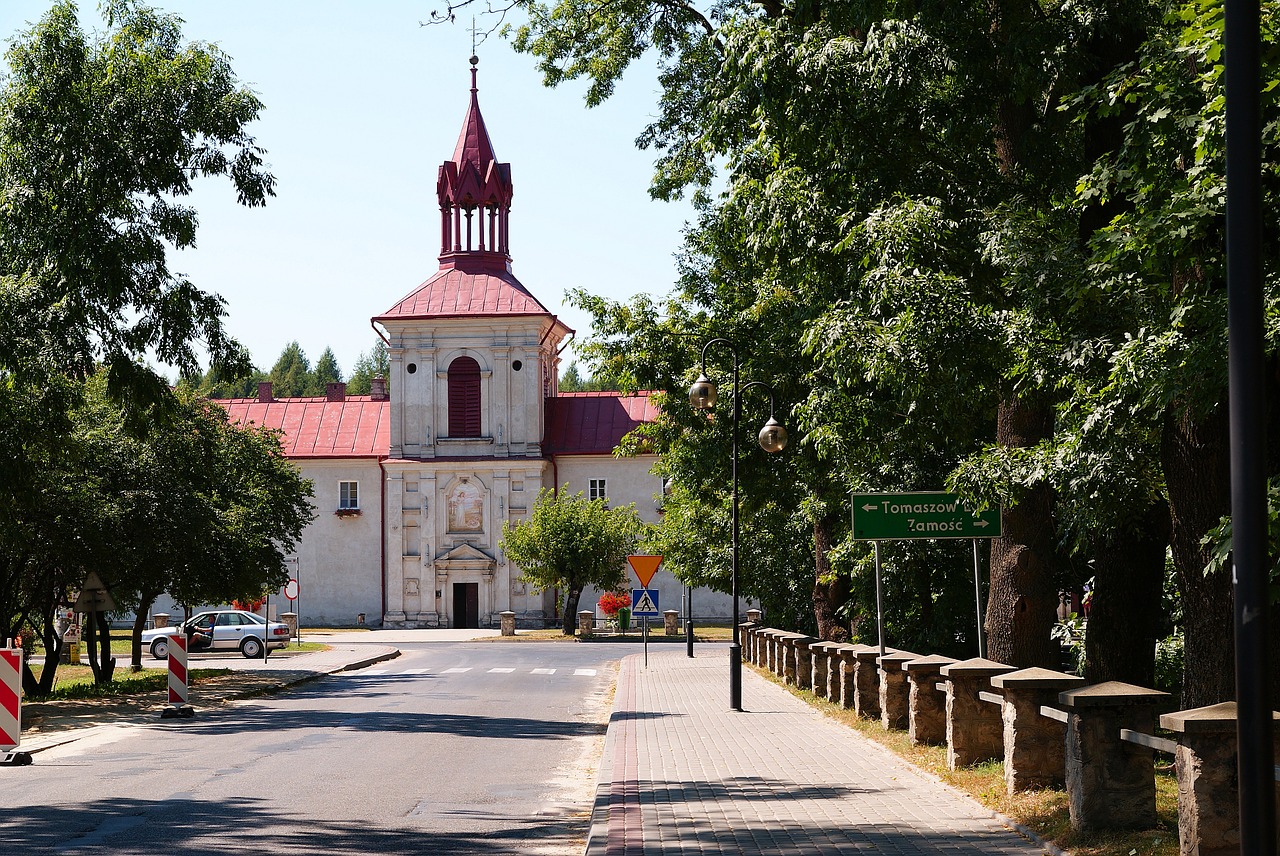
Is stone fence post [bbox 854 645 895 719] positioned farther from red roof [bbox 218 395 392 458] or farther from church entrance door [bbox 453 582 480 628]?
red roof [bbox 218 395 392 458]

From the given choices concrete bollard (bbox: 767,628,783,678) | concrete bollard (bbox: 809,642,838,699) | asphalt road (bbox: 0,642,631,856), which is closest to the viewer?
asphalt road (bbox: 0,642,631,856)

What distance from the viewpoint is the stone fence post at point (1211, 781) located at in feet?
24.0

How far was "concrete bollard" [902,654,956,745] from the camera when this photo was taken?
14180 millimetres

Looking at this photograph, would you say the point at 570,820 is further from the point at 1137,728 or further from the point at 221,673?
the point at 221,673

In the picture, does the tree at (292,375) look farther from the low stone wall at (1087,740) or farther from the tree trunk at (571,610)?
the low stone wall at (1087,740)

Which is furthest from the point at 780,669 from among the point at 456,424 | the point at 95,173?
the point at 456,424

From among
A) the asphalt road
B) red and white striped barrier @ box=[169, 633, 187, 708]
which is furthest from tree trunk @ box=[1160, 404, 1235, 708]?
red and white striped barrier @ box=[169, 633, 187, 708]

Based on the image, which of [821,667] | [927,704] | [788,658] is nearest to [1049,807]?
[927,704]

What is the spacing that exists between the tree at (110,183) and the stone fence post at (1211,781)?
55.2 ft

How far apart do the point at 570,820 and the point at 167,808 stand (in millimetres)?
3364

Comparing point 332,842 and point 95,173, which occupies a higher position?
point 95,173

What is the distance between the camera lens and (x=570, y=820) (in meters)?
11.0

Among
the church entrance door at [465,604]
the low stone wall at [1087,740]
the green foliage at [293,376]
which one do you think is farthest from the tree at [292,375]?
the low stone wall at [1087,740]

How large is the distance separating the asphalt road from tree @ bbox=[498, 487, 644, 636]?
120 feet
